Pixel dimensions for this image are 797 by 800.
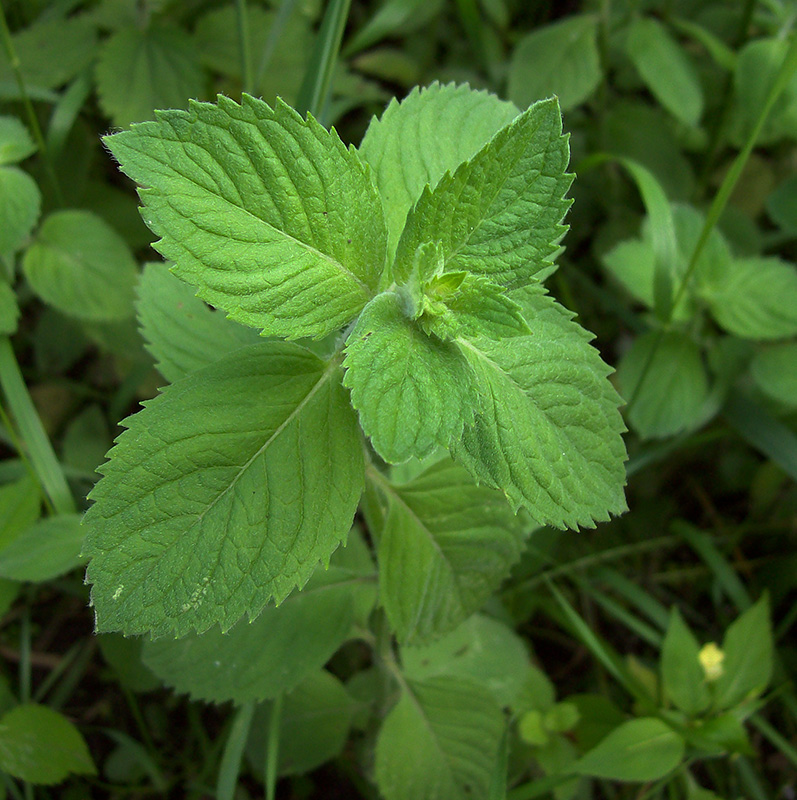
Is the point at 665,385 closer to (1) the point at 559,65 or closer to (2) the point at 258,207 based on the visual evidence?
(1) the point at 559,65

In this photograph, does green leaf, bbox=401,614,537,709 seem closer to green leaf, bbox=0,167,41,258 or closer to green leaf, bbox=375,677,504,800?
green leaf, bbox=375,677,504,800

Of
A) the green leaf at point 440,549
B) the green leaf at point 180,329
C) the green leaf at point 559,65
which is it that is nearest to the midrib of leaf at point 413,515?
the green leaf at point 440,549

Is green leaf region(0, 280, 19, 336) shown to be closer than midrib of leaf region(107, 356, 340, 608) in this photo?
No

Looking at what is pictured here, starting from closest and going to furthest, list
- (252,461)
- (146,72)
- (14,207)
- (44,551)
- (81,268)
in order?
(252,461)
(44,551)
(14,207)
(81,268)
(146,72)

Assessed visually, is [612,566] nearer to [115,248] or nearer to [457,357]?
[457,357]

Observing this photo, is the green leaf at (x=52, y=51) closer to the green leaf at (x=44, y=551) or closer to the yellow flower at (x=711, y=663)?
the green leaf at (x=44, y=551)

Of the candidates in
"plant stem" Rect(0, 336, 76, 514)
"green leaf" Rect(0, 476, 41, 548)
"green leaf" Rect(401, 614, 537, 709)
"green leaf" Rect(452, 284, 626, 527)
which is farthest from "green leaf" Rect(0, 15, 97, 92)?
"green leaf" Rect(401, 614, 537, 709)

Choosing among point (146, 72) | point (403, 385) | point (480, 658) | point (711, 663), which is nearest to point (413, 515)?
point (403, 385)
